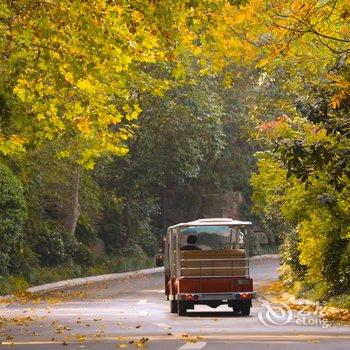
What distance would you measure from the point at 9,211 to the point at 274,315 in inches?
656

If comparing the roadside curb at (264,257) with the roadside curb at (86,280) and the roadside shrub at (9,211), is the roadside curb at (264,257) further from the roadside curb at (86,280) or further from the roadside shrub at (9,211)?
the roadside shrub at (9,211)

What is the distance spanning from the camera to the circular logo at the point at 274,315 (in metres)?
22.4

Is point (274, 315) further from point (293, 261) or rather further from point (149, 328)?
point (293, 261)

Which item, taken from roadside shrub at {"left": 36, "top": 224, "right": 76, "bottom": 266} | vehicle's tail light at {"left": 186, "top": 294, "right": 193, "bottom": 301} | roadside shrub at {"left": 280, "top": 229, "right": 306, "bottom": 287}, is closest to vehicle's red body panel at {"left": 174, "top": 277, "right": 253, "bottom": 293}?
vehicle's tail light at {"left": 186, "top": 294, "right": 193, "bottom": 301}

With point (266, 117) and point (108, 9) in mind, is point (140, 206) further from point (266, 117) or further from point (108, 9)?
point (108, 9)

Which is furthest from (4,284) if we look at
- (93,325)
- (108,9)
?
(108,9)

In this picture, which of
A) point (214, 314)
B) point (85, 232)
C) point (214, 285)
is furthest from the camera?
point (85, 232)

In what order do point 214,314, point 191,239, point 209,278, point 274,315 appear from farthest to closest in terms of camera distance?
point 191,239, point 214,314, point 209,278, point 274,315

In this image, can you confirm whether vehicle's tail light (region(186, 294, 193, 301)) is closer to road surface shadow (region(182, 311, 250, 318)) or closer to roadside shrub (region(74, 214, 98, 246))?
road surface shadow (region(182, 311, 250, 318))

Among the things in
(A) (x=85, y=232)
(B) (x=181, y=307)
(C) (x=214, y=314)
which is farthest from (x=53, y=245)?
(B) (x=181, y=307)

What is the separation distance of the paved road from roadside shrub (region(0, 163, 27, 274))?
19.3 feet

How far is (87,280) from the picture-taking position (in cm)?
4900

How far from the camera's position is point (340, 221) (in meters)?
26.8

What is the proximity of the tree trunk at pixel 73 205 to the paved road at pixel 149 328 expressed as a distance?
636 inches
